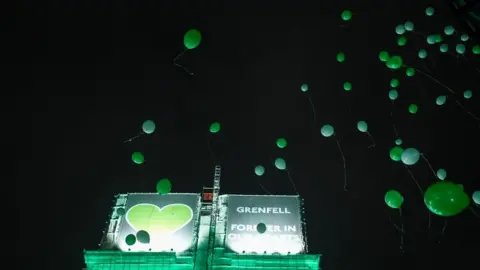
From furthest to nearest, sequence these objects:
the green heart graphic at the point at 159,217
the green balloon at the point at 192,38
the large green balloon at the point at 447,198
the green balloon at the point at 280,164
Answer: the green heart graphic at the point at 159,217, the green balloon at the point at 280,164, the green balloon at the point at 192,38, the large green balloon at the point at 447,198

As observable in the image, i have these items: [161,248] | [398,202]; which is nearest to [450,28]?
[398,202]

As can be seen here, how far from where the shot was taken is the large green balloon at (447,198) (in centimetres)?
684

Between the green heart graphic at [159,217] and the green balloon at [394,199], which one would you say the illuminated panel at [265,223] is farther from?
the green balloon at [394,199]

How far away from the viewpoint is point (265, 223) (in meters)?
14.5

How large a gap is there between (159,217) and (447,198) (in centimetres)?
1010

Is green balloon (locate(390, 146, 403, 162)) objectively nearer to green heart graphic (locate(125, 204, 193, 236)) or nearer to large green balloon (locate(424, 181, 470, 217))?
large green balloon (locate(424, 181, 470, 217))

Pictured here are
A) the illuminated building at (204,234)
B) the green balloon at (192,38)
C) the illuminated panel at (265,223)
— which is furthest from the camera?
the illuminated panel at (265,223)

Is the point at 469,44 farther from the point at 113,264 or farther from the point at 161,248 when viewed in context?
the point at 113,264

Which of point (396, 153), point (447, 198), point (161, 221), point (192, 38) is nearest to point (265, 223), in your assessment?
point (161, 221)

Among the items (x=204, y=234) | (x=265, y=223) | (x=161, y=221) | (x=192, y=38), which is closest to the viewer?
(x=192, y=38)

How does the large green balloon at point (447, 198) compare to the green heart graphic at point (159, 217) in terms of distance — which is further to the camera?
the green heart graphic at point (159, 217)

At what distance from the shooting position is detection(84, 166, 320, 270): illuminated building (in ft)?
45.0

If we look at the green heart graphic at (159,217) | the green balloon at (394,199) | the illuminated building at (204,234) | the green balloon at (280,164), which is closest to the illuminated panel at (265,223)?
the illuminated building at (204,234)

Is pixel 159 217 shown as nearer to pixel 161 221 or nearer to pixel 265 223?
pixel 161 221
